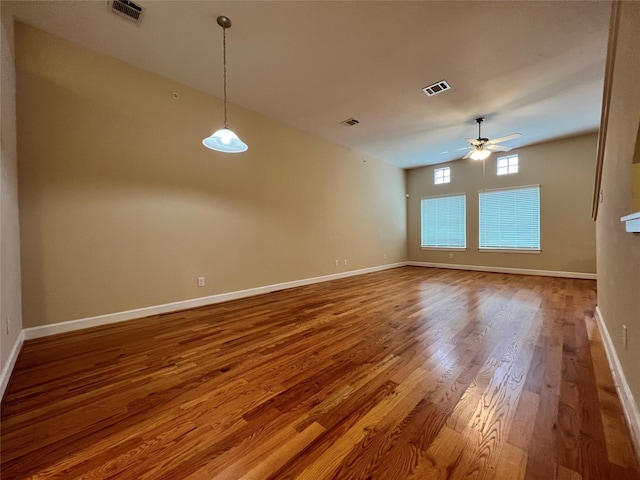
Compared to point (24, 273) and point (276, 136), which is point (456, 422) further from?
point (276, 136)

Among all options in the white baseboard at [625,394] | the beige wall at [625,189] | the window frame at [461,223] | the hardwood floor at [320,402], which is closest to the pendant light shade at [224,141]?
the hardwood floor at [320,402]

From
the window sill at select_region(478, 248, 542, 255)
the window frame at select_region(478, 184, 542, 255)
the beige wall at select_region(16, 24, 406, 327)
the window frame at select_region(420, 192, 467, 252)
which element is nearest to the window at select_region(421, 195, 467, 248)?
the window frame at select_region(420, 192, 467, 252)

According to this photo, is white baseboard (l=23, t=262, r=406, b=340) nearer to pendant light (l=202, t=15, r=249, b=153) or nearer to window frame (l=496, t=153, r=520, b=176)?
pendant light (l=202, t=15, r=249, b=153)

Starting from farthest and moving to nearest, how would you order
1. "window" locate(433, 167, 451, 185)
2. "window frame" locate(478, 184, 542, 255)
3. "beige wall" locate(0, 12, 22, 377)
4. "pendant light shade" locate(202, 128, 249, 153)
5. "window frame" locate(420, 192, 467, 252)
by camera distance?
"window" locate(433, 167, 451, 185)
"window frame" locate(420, 192, 467, 252)
"window frame" locate(478, 184, 542, 255)
"pendant light shade" locate(202, 128, 249, 153)
"beige wall" locate(0, 12, 22, 377)

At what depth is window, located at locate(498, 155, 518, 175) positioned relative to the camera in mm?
6172

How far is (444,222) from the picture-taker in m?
7.42

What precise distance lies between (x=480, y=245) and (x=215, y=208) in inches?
266

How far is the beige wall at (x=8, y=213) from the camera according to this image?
179 centimetres

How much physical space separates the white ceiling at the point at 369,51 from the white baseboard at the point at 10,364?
2.97 meters

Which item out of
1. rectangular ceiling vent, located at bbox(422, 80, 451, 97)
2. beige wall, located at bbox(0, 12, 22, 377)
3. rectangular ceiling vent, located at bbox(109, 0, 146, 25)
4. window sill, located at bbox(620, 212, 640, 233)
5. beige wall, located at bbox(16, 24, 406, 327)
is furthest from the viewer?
rectangular ceiling vent, located at bbox(422, 80, 451, 97)

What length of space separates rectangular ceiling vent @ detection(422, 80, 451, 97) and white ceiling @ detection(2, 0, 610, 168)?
0.10 meters

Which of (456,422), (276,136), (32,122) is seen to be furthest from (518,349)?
(32,122)

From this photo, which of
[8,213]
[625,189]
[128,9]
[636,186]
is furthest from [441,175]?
[8,213]

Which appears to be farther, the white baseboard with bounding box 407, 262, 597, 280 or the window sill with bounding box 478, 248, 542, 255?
the window sill with bounding box 478, 248, 542, 255
